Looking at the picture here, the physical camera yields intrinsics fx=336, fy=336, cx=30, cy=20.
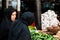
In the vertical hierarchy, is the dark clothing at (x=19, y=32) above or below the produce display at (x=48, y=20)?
above

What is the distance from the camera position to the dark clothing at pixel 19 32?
649 cm

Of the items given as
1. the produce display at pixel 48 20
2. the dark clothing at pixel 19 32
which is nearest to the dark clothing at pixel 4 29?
the dark clothing at pixel 19 32

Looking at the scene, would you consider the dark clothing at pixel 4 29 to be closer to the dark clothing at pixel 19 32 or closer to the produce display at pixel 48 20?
the dark clothing at pixel 19 32

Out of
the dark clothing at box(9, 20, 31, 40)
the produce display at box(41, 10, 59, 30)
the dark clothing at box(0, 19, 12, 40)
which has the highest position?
the dark clothing at box(0, 19, 12, 40)

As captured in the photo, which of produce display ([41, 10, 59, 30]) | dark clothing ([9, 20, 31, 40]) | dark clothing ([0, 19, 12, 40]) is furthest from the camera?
produce display ([41, 10, 59, 30])

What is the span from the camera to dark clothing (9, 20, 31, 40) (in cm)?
649

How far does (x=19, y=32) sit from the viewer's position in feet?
21.4

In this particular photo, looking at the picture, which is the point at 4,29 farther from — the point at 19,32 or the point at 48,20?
the point at 48,20

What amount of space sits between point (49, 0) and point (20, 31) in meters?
10.1

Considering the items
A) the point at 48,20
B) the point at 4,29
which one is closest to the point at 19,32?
the point at 4,29

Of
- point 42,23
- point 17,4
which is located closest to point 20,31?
point 42,23

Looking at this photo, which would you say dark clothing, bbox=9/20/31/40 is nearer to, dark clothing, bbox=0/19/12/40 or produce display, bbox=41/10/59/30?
dark clothing, bbox=0/19/12/40

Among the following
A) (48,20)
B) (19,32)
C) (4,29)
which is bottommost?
(48,20)

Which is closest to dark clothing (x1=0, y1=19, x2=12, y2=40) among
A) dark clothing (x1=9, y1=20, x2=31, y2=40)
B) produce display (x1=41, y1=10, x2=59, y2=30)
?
dark clothing (x1=9, y1=20, x2=31, y2=40)
